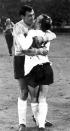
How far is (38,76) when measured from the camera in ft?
21.6

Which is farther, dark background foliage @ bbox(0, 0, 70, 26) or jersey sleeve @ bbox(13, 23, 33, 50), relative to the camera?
dark background foliage @ bbox(0, 0, 70, 26)

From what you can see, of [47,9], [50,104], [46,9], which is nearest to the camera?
[50,104]

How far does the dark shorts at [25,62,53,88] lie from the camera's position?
6574 millimetres

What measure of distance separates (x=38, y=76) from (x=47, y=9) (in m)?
56.0

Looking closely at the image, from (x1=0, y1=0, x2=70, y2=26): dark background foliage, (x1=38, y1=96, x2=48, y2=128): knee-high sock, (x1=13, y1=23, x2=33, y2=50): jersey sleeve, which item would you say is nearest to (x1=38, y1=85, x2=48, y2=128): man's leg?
(x1=38, y1=96, x2=48, y2=128): knee-high sock

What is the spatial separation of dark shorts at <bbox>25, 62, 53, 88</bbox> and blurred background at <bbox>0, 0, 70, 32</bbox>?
5252cm

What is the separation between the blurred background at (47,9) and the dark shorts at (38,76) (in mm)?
52525

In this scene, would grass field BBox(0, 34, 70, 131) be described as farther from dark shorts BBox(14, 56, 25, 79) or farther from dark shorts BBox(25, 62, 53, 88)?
dark shorts BBox(14, 56, 25, 79)

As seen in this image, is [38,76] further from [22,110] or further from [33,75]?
[22,110]

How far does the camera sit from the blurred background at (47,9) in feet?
198

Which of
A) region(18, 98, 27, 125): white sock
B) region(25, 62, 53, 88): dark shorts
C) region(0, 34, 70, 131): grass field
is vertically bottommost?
region(0, 34, 70, 131): grass field

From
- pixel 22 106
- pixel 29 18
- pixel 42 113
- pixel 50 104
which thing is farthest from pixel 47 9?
A: pixel 42 113

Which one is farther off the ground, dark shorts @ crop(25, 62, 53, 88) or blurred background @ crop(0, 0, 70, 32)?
dark shorts @ crop(25, 62, 53, 88)

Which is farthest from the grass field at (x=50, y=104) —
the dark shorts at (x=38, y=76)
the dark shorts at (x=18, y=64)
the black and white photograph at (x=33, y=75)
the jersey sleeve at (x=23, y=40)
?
the jersey sleeve at (x=23, y=40)
